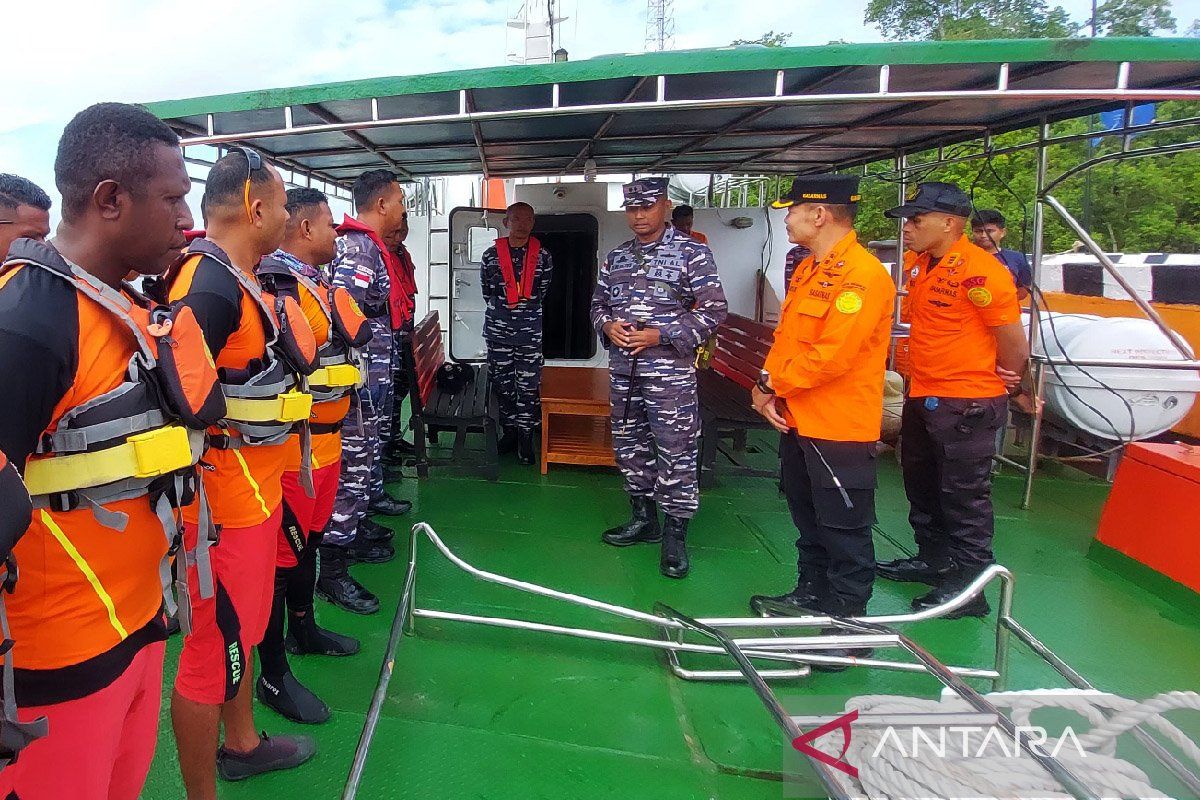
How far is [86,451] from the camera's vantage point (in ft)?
3.47

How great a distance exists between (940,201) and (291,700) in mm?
3361

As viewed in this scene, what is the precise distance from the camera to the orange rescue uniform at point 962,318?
3029mm

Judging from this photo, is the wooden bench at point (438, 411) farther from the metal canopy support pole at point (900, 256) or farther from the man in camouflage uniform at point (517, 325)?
the metal canopy support pole at point (900, 256)

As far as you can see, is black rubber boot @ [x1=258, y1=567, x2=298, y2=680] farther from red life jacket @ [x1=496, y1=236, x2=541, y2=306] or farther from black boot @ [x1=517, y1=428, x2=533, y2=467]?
red life jacket @ [x1=496, y1=236, x2=541, y2=306]

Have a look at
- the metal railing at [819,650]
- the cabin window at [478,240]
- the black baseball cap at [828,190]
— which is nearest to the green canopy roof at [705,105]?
the black baseball cap at [828,190]

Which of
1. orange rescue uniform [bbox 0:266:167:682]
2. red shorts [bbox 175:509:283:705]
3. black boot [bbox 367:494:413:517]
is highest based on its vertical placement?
A: orange rescue uniform [bbox 0:266:167:682]

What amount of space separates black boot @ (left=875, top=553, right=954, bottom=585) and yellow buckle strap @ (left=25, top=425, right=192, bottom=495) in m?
3.32

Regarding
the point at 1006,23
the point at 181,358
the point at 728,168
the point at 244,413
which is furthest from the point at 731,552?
the point at 1006,23

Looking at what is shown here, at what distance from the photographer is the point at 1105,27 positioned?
23875 mm

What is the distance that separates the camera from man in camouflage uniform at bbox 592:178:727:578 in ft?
11.6

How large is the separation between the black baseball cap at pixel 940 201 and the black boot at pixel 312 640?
3.10 m

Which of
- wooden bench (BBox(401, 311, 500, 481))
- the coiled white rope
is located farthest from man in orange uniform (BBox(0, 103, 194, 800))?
wooden bench (BBox(401, 311, 500, 481))

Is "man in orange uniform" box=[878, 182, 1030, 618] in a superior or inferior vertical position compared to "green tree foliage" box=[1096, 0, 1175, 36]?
inferior

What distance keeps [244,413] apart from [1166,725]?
87.1 inches
